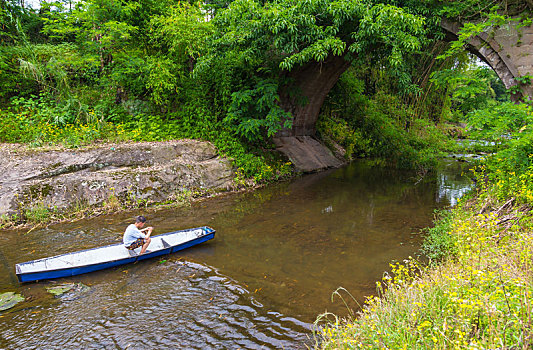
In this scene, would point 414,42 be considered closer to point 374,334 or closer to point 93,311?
point 374,334

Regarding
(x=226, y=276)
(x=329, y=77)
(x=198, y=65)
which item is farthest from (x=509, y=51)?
(x=226, y=276)

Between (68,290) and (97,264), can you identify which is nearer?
(68,290)

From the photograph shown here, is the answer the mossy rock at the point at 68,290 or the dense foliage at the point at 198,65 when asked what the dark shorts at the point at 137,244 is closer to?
the mossy rock at the point at 68,290

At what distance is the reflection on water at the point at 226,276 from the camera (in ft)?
13.6

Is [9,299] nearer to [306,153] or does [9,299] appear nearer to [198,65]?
[198,65]

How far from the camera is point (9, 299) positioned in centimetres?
484

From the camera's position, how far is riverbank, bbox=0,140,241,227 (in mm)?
8031

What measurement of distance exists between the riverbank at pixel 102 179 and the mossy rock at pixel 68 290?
11.0 feet

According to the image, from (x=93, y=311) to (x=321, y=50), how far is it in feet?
24.5

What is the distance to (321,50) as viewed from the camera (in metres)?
8.34

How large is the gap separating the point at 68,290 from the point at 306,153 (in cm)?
1131

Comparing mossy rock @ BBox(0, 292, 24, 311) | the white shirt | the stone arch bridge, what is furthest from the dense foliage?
mossy rock @ BBox(0, 292, 24, 311)

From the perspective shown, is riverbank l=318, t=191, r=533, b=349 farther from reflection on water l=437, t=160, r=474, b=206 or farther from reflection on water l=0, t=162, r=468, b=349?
reflection on water l=437, t=160, r=474, b=206

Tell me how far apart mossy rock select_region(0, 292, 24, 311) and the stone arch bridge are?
8.99 metres
